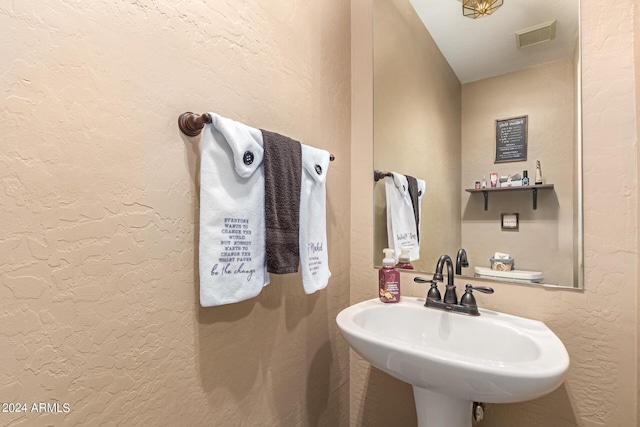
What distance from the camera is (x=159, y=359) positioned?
68 cm

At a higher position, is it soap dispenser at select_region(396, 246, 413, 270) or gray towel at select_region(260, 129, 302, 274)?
gray towel at select_region(260, 129, 302, 274)

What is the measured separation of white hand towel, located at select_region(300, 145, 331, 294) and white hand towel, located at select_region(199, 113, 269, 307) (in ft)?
0.49

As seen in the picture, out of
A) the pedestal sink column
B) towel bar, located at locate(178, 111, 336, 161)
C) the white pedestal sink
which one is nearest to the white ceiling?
the white pedestal sink

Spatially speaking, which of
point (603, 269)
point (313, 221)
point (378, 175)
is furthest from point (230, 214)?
point (603, 269)

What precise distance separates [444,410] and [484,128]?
0.96m

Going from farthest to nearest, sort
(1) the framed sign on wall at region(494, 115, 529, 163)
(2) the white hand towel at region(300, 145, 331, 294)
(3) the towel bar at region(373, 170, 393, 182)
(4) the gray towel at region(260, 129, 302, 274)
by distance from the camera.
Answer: (3) the towel bar at region(373, 170, 393, 182), (1) the framed sign on wall at region(494, 115, 529, 163), (2) the white hand towel at region(300, 145, 331, 294), (4) the gray towel at region(260, 129, 302, 274)

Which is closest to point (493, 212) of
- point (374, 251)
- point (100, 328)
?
point (374, 251)

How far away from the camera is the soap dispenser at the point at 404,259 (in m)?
1.23

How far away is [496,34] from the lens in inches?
42.7

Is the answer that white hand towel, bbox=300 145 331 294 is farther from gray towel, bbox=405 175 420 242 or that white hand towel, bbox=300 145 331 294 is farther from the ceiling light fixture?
the ceiling light fixture

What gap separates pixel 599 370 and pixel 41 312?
1395 millimetres

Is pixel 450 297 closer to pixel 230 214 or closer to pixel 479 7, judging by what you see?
pixel 230 214

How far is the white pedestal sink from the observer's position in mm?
626

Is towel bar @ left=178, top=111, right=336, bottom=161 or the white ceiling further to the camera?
the white ceiling
